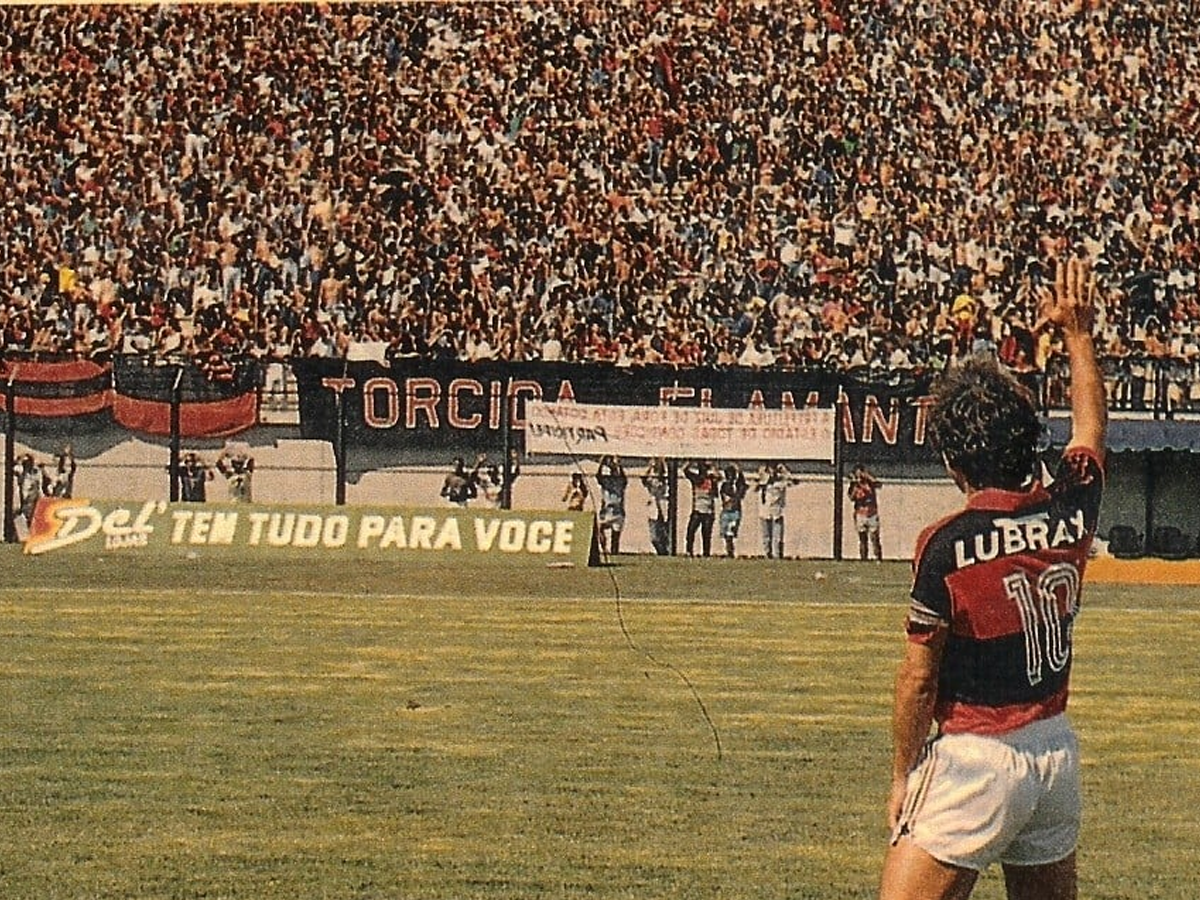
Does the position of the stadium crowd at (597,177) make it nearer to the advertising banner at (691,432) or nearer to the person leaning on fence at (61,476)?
the advertising banner at (691,432)

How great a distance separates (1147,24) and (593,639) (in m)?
25.6

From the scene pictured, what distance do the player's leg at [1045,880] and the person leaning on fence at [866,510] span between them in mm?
28182

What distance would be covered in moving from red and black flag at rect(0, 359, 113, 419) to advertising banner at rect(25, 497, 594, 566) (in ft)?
18.1

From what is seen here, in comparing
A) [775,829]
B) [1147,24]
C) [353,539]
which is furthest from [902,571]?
[775,829]

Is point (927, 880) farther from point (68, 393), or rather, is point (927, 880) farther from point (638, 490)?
point (68, 393)

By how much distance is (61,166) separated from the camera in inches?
1563

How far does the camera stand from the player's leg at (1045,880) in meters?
5.36

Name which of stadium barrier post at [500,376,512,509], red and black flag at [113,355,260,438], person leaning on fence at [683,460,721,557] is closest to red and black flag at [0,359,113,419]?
red and black flag at [113,355,260,438]

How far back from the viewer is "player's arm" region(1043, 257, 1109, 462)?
5.57m

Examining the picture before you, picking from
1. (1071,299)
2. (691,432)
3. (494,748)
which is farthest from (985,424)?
(691,432)

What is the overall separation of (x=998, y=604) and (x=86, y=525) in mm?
25784

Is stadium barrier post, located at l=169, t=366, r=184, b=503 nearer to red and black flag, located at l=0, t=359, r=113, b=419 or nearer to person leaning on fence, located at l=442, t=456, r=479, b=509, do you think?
red and black flag, located at l=0, t=359, r=113, b=419

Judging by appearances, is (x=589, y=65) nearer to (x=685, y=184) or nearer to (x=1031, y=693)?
(x=685, y=184)

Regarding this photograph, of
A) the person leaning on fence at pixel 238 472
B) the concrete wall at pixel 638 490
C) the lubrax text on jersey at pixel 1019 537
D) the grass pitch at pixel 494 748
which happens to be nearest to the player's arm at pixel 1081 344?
the lubrax text on jersey at pixel 1019 537
